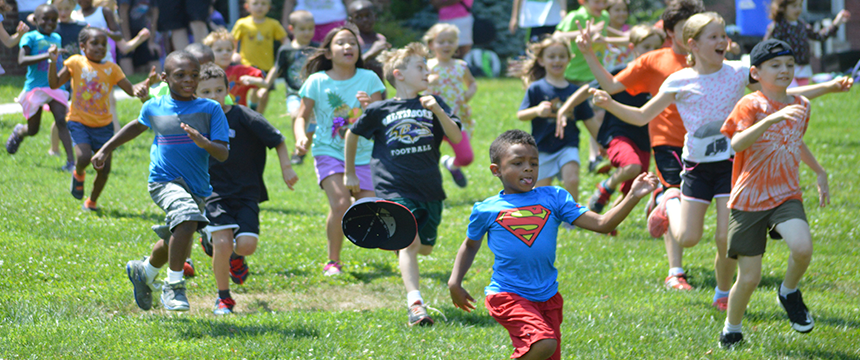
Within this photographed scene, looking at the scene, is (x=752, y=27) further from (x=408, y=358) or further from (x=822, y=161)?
(x=408, y=358)

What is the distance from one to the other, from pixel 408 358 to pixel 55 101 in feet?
23.4

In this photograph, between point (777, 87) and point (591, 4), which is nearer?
point (777, 87)

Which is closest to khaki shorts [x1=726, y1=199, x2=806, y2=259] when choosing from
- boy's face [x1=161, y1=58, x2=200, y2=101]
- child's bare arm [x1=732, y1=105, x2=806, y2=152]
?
child's bare arm [x1=732, y1=105, x2=806, y2=152]

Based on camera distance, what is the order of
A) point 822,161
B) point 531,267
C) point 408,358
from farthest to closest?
point 822,161
point 408,358
point 531,267

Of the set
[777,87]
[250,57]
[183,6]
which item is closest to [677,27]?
[777,87]

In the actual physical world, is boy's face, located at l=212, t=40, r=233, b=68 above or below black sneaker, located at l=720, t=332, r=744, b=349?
above

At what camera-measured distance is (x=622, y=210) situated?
3.90m

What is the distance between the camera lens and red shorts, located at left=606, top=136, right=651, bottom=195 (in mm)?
7422

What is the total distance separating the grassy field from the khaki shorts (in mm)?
625

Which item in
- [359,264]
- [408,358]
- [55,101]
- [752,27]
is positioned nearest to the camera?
[408,358]

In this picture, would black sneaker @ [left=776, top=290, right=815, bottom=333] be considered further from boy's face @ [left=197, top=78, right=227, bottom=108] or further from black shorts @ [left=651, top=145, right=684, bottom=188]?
boy's face @ [left=197, top=78, right=227, bottom=108]

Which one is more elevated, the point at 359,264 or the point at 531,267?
the point at 531,267

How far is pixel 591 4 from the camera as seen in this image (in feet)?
37.8

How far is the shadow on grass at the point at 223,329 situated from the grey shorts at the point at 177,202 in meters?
0.60
